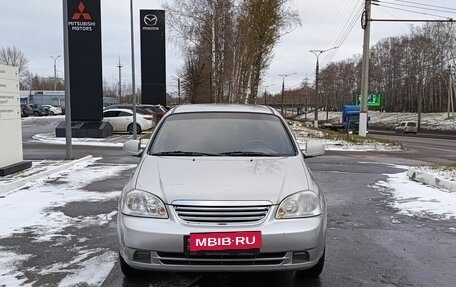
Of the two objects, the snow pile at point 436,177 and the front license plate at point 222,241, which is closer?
the front license plate at point 222,241

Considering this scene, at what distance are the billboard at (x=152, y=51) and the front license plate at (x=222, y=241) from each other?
32197 millimetres

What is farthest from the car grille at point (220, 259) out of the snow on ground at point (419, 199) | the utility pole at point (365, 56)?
the utility pole at point (365, 56)

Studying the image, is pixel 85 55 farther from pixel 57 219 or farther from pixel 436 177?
pixel 436 177

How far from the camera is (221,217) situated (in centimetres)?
358

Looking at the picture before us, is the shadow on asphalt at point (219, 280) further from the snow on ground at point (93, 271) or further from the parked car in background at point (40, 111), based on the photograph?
the parked car in background at point (40, 111)

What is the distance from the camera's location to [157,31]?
34.4m

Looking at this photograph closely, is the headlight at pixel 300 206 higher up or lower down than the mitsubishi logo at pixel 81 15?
lower down

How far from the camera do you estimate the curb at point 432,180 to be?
887 centimetres

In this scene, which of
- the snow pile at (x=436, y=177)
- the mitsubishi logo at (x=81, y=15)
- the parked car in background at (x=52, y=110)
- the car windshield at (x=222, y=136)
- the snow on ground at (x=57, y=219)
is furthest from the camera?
the parked car in background at (x=52, y=110)

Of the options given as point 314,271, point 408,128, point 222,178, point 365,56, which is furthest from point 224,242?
point 408,128

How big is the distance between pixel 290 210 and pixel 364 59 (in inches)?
838

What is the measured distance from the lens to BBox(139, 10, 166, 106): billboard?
3441 cm

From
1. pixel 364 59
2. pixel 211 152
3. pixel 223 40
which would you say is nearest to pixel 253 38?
pixel 223 40

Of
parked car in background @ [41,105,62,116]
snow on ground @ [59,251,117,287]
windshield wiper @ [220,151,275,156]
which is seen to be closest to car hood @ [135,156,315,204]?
windshield wiper @ [220,151,275,156]
